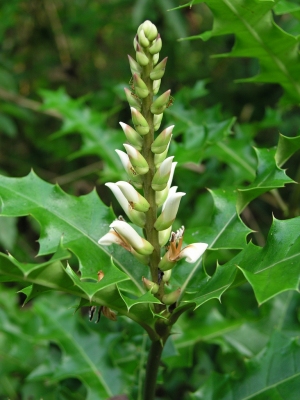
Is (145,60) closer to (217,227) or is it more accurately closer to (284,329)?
(217,227)

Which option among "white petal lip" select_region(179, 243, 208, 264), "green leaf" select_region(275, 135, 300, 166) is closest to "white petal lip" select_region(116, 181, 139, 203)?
"white petal lip" select_region(179, 243, 208, 264)

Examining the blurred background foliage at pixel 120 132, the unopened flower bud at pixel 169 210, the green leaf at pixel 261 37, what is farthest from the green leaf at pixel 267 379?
the green leaf at pixel 261 37

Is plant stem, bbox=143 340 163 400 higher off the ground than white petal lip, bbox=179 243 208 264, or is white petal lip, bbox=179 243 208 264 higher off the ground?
white petal lip, bbox=179 243 208 264

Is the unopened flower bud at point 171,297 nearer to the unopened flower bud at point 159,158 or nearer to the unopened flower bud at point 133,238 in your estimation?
the unopened flower bud at point 133,238

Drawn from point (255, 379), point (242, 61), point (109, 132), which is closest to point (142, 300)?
point (255, 379)

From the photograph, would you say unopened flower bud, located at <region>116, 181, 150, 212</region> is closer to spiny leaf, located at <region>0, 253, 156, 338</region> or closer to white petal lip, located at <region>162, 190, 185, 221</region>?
white petal lip, located at <region>162, 190, 185, 221</region>

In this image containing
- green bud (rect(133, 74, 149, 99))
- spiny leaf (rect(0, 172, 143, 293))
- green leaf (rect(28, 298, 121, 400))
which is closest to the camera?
green bud (rect(133, 74, 149, 99))
